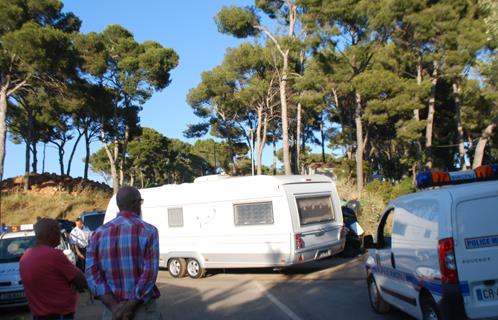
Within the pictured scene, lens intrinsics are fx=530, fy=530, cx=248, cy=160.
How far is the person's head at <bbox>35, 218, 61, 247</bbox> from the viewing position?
4.38m

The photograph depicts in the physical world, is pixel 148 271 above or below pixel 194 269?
above

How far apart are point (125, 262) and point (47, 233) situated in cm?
102

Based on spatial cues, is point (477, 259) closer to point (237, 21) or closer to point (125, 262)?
point (125, 262)

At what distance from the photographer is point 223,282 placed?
12977 mm

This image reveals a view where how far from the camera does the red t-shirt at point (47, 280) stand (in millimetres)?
4234

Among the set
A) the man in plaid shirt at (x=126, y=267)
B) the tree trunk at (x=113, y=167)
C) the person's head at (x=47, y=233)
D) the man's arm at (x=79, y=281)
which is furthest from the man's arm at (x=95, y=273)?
the tree trunk at (x=113, y=167)

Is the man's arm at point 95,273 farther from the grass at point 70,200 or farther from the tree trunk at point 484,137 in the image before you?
the tree trunk at point 484,137

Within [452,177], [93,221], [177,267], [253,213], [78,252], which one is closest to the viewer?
[452,177]

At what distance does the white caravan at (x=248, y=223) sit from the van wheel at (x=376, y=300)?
4077 mm

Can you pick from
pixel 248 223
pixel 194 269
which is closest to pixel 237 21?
pixel 194 269

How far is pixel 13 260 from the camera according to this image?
11.4 metres

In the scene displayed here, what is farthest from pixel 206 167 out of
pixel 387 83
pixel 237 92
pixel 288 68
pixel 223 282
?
pixel 223 282

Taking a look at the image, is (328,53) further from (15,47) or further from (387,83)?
(15,47)

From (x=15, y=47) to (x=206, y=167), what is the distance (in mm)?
50958
